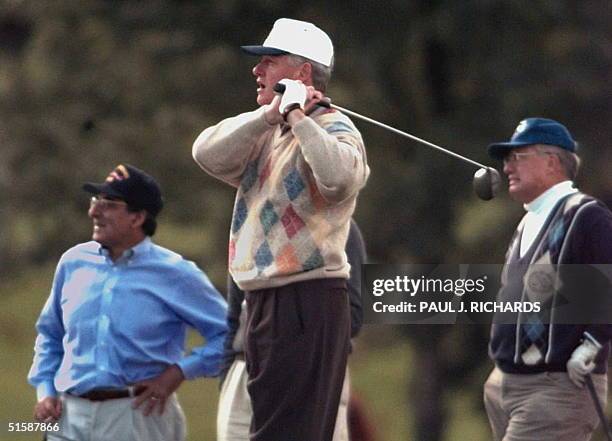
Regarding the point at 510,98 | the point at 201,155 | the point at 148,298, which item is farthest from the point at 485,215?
the point at 201,155

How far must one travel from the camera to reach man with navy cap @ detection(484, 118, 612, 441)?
7.51m

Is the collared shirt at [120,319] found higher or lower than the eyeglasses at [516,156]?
lower

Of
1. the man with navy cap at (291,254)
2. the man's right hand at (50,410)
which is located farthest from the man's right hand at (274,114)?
the man's right hand at (50,410)

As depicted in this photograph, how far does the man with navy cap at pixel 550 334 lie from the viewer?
7506 millimetres

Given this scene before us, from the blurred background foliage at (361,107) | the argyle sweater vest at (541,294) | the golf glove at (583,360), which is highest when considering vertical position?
the blurred background foliage at (361,107)

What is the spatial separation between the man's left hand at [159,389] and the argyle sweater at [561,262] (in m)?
1.20

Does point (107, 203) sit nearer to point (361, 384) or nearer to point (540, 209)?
point (540, 209)

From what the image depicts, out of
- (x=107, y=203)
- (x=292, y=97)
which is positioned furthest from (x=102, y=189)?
(x=292, y=97)

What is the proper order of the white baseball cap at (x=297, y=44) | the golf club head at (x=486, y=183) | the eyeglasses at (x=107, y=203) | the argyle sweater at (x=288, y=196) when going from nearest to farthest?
1. the argyle sweater at (x=288, y=196)
2. the white baseball cap at (x=297, y=44)
3. the golf club head at (x=486, y=183)
4. the eyeglasses at (x=107, y=203)

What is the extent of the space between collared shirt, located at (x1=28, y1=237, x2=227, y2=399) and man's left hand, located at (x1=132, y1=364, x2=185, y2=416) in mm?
29

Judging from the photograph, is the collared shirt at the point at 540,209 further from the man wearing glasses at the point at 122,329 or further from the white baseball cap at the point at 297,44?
the white baseball cap at the point at 297,44

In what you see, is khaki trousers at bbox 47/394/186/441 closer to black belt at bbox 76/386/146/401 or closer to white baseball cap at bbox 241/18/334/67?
black belt at bbox 76/386/146/401

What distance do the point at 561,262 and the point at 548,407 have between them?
520mm

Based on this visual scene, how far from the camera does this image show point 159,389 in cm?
776
